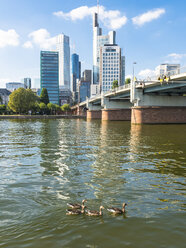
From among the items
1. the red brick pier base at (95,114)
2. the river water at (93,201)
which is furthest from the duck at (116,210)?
the red brick pier base at (95,114)

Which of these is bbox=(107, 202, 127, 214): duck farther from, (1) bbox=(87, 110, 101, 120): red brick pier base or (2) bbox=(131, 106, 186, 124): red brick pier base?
(1) bbox=(87, 110, 101, 120): red brick pier base

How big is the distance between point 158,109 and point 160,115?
1.52m

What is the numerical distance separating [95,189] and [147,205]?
2.45m

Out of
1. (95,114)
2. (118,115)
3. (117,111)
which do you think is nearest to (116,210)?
(118,115)

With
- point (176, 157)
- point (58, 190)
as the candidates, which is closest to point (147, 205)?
point (58, 190)

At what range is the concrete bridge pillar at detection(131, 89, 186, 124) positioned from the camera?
5672 centimetres

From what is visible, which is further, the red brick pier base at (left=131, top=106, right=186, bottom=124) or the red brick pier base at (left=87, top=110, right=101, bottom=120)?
the red brick pier base at (left=87, top=110, right=101, bottom=120)

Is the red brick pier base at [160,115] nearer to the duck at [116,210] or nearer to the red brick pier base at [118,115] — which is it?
the red brick pier base at [118,115]

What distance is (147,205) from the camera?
8508 mm

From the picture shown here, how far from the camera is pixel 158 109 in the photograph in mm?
56812

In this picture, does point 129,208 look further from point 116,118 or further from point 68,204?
point 116,118

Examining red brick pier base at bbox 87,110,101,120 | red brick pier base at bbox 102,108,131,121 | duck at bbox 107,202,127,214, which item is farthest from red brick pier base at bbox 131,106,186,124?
red brick pier base at bbox 87,110,101,120

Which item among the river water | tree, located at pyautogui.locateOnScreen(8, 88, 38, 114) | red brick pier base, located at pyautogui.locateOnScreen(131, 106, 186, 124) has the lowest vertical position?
the river water

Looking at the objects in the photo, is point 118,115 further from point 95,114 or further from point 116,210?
point 116,210
